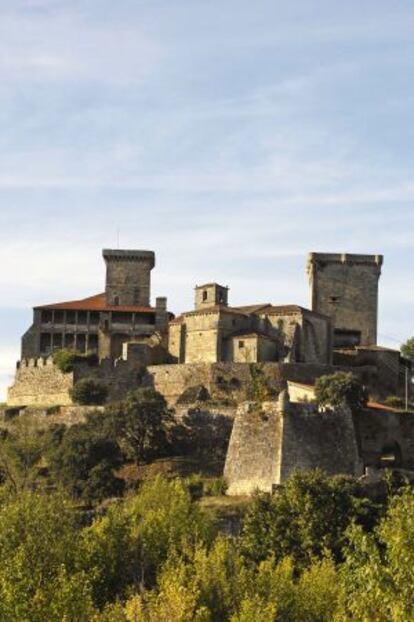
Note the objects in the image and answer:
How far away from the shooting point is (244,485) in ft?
257

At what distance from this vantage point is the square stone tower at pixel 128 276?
10950 cm

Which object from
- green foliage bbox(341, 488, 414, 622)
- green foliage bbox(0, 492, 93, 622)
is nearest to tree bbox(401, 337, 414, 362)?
green foliage bbox(0, 492, 93, 622)

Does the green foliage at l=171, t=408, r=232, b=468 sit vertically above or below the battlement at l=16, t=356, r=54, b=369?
below

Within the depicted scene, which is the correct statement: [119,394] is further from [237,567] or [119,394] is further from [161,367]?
[237,567]

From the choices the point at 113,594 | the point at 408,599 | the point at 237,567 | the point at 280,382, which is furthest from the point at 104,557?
the point at 280,382

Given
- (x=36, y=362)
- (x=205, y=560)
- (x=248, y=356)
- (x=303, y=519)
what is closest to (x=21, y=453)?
(x=36, y=362)

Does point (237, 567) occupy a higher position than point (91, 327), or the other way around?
point (91, 327)

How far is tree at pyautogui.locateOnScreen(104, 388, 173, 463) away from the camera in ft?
279

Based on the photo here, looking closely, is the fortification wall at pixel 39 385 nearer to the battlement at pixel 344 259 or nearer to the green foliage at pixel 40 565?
the battlement at pixel 344 259

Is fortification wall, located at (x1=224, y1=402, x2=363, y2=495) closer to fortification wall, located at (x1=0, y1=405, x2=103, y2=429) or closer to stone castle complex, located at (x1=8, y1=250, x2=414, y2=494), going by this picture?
stone castle complex, located at (x1=8, y1=250, x2=414, y2=494)

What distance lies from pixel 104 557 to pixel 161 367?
1573 inches

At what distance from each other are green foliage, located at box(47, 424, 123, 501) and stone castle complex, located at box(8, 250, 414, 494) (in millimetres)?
6507

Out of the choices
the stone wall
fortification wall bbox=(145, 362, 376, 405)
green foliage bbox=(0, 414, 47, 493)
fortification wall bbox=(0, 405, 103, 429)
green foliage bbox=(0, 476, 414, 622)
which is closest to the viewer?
green foliage bbox=(0, 476, 414, 622)

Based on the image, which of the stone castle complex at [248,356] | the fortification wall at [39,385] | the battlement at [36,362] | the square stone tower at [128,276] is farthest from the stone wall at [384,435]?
the square stone tower at [128,276]
